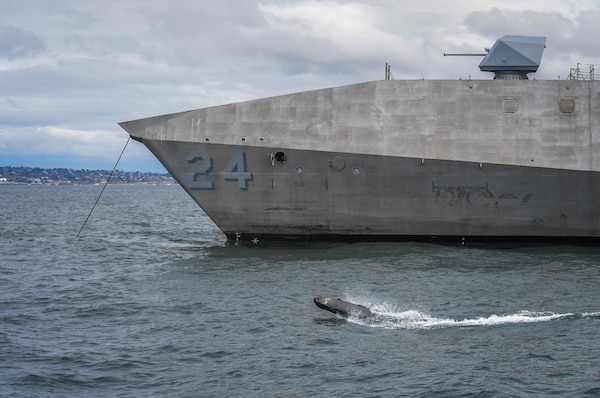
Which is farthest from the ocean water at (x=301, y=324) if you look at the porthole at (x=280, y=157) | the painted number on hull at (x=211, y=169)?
the porthole at (x=280, y=157)

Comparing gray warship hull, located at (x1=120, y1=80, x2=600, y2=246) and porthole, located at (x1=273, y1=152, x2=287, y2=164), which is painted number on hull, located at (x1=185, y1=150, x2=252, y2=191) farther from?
porthole, located at (x1=273, y1=152, x2=287, y2=164)

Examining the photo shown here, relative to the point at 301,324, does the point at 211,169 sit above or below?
above

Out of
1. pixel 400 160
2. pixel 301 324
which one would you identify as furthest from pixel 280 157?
pixel 301 324

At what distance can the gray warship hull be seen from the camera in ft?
A: 113

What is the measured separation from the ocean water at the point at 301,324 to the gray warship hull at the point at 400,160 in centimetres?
128

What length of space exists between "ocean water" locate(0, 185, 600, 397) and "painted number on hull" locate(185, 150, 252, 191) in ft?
10.9

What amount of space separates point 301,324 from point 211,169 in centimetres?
1493

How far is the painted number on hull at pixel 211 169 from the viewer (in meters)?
34.6

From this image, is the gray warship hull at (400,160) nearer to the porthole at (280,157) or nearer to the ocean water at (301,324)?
the porthole at (280,157)

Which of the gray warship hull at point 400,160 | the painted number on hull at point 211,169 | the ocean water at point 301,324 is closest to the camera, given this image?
the ocean water at point 301,324

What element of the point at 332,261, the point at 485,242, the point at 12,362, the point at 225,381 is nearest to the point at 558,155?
the point at 485,242

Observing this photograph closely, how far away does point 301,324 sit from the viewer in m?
21.2

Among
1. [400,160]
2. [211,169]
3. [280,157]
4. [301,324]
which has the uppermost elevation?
[280,157]

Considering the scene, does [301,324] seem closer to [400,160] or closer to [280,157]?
[280,157]
